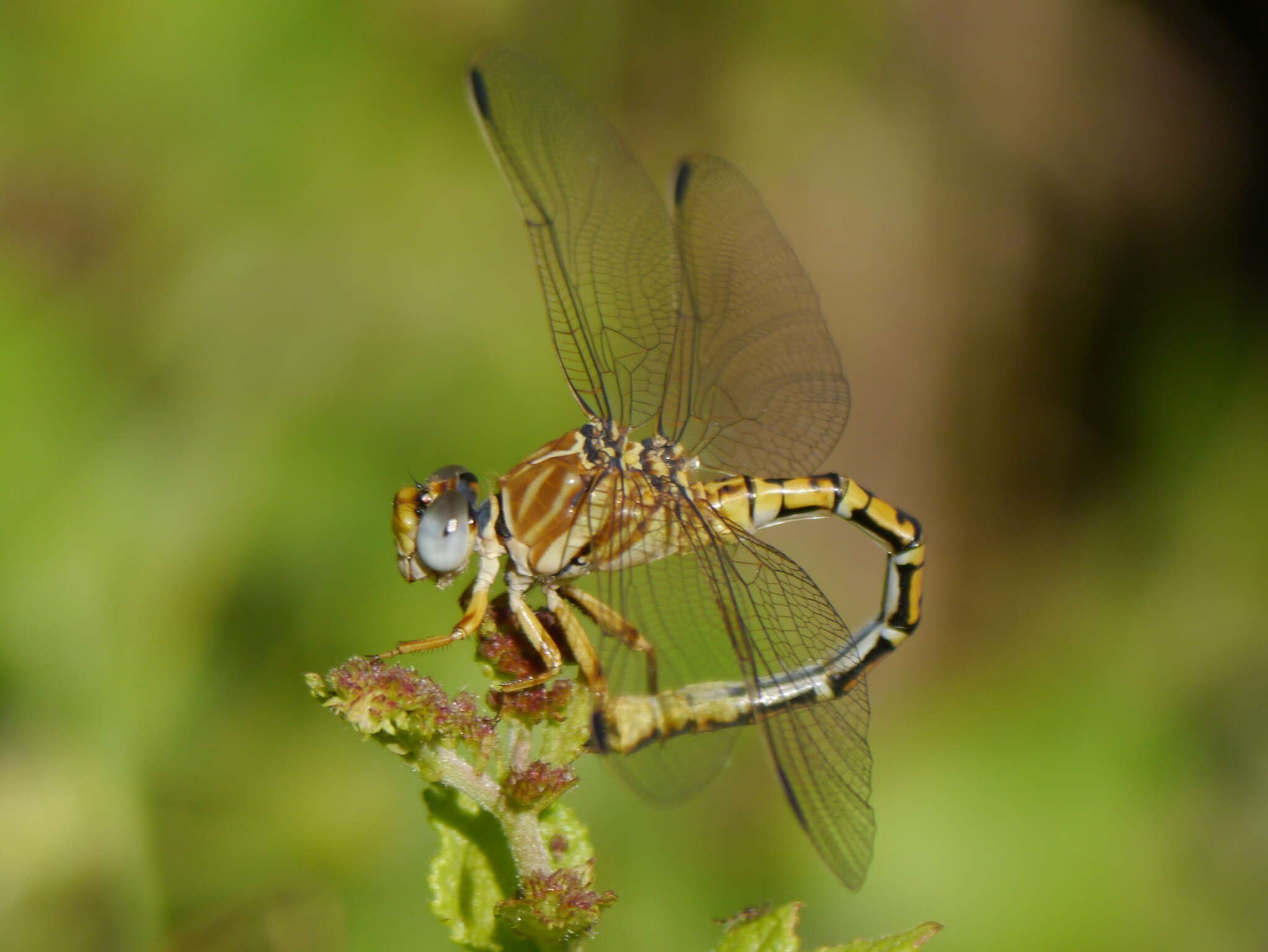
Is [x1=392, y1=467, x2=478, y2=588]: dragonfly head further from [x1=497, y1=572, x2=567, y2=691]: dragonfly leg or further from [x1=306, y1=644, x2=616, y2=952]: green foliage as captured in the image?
[x1=306, y1=644, x2=616, y2=952]: green foliage

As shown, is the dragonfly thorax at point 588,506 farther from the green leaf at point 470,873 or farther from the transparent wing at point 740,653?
the green leaf at point 470,873

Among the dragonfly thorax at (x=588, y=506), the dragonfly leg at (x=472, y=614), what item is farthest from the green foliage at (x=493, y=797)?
the dragonfly thorax at (x=588, y=506)

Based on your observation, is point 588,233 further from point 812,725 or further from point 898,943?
point 898,943

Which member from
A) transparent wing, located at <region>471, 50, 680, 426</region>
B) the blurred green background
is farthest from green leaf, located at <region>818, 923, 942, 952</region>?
the blurred green background

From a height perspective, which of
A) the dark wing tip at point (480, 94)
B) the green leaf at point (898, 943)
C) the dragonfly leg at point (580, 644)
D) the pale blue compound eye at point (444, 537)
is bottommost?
the green leaf at point (898, 943)

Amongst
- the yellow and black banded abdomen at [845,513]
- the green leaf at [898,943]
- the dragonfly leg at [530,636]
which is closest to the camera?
the green leaf at [898,943]

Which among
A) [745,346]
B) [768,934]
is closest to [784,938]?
[768,934]

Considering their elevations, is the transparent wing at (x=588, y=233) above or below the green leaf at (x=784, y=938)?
above
